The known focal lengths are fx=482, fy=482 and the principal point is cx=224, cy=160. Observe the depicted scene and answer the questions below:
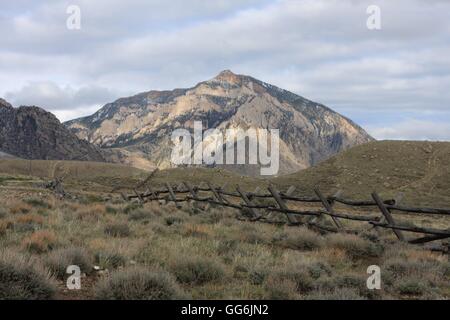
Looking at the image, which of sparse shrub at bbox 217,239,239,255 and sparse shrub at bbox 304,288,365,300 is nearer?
sparse shrub at bbox 304,288,365,300

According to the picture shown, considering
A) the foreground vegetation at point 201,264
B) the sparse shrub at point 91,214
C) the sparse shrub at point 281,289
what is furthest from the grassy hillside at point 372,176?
the sparse shrub at point 281,289

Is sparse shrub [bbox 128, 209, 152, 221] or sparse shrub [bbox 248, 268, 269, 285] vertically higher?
sparse shrub [bbox 128, 209, 152, 221]

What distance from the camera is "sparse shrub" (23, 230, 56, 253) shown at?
26.2 ft

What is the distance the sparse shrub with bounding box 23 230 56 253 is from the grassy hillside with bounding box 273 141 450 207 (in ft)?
113

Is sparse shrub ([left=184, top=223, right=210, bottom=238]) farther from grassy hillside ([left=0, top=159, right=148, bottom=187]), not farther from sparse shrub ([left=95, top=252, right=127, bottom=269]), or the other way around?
grassy hillside ([left=0, top=159, right=148, bottom=187])

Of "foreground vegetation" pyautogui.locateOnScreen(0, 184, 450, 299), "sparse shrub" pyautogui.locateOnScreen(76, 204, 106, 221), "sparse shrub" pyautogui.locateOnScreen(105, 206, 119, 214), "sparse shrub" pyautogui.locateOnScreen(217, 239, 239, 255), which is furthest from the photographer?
"sparse shrub" pyautogui.locateOnScreen(105, 206, 119, 214)

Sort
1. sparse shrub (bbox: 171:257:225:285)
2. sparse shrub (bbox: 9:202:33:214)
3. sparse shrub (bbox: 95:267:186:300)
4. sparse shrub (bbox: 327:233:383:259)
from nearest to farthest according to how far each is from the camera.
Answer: sparse shrub (bbox: 95:267:186:300)
sparse shrub (bbox: 171:257:225:285)
sparse shrub (bbox: 327:233:383:259)
sparse shrub (bbox: 9:202:33:214)

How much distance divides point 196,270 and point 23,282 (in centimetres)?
254

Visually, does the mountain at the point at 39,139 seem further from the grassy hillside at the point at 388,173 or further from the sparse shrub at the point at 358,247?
the sparse shrub at the point at 358,247

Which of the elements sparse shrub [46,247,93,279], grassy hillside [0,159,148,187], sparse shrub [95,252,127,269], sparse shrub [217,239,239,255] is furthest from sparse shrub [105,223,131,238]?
grassy hillside [0,159,148,187]

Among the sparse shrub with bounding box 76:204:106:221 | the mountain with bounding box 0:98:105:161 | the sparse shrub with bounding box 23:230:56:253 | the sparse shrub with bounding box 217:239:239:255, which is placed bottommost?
the sparse shrub with bounding box 217:239:239:255

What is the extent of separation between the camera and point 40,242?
8156mm

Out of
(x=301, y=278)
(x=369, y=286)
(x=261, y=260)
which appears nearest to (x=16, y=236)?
(x=261, y=260)
